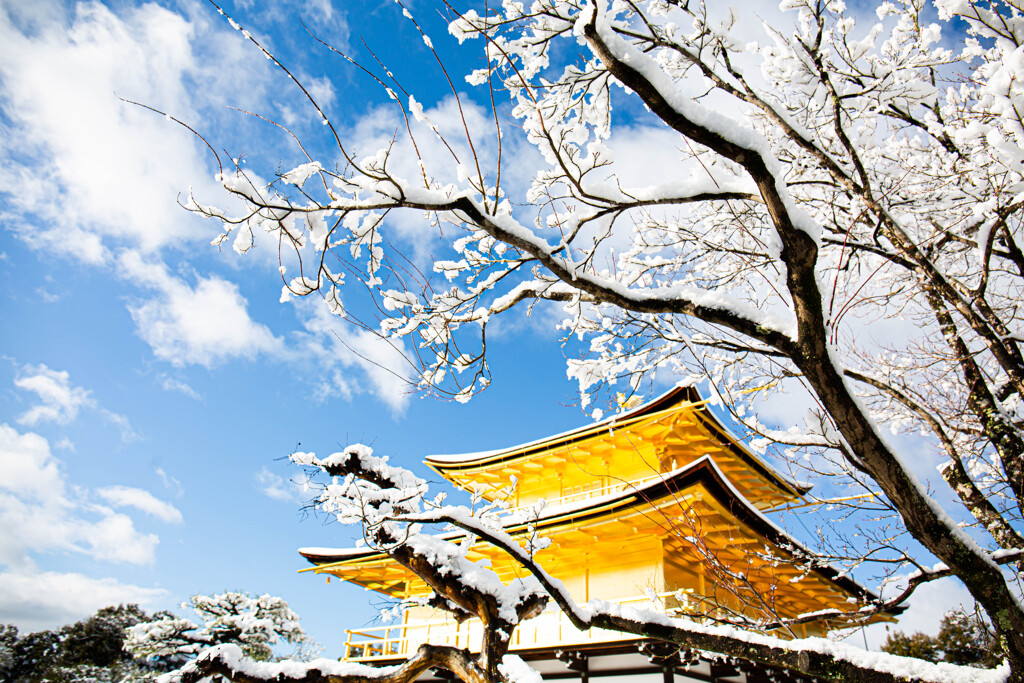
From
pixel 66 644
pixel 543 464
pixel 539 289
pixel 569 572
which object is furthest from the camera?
pixel 66 644

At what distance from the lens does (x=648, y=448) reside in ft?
35.7

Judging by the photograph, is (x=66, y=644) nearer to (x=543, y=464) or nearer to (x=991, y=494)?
(x=543, y=464)

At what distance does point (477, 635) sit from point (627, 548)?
9.90 ft

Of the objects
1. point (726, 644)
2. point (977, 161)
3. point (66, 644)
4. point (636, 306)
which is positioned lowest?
point (66, 644)

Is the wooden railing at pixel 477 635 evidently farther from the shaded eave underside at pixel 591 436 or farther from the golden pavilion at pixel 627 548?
the shaded eave underside at pixel 591 436

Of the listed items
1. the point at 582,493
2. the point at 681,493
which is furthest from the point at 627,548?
the point at 681,493

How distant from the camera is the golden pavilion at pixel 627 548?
7387 mm

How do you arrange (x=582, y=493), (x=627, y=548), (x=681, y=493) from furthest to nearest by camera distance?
(x=582, y=493) → (x=627, y=548) → (x=681, y=493)

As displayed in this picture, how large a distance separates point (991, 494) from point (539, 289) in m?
4.19

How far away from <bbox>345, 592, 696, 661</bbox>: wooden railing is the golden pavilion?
2cm

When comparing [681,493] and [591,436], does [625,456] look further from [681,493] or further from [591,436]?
[681,493]

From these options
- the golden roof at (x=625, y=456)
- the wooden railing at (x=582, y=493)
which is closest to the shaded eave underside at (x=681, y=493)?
the golden roof at (x=625, y=456)

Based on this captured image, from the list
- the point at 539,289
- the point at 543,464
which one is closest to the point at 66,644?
the point at 543,464

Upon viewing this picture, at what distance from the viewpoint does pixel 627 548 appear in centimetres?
916
